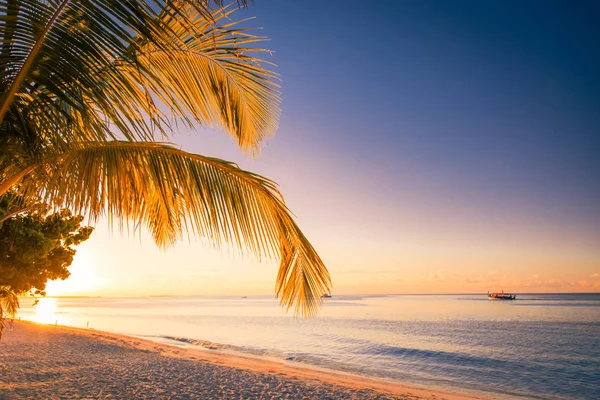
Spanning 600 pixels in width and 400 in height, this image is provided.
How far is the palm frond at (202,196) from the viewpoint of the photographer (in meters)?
2.62

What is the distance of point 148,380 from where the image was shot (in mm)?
10734

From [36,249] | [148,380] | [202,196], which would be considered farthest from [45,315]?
[202,196]

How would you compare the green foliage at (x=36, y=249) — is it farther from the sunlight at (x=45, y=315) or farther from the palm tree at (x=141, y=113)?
the sunlight at (x=45, y=315)

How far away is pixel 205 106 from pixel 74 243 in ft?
30.8

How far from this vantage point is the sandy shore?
29.8 ft

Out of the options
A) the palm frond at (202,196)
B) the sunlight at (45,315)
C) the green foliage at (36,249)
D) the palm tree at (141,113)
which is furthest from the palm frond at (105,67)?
the sunlight at (45,315)

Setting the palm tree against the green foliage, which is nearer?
the palm tree

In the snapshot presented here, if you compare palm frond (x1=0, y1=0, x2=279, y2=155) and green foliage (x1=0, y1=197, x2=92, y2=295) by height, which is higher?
palm frond (x1=0, y1=0, x2=279, y2=155)

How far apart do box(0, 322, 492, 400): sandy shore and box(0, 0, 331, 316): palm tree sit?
7615mm

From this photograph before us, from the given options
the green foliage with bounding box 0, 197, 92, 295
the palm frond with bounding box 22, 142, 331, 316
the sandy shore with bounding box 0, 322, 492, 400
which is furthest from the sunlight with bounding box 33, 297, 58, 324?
the palm frond with bounding box 22, 142, 331, 316

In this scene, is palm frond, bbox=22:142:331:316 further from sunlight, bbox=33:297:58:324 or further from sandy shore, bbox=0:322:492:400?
sunlight, bbox=33:297:58:324

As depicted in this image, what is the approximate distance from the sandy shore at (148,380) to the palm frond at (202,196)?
7.52 meters

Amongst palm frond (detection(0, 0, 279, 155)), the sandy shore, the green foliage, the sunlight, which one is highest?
palm frond (detection(0, 0, 279, 155))

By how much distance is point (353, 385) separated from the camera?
12.3m
